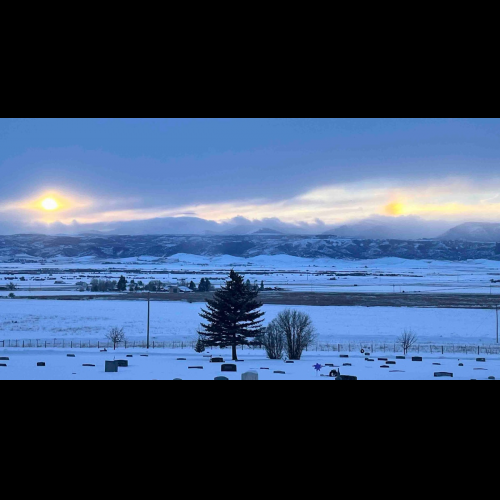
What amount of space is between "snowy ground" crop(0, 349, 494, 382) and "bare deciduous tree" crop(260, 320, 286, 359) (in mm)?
524

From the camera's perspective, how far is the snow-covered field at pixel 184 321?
64.3ft

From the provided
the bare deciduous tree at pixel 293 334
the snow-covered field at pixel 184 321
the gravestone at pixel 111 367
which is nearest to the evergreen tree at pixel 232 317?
the bare deciduous tree at pixel 293 334

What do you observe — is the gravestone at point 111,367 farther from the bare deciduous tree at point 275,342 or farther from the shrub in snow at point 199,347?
the bare deciduous tree at point 275,342

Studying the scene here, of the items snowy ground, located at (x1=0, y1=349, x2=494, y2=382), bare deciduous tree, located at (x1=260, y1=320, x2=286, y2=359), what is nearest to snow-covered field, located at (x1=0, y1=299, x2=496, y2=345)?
bare deciduous tree, located at (x1=260, y1=320, x2=286, y2=359)

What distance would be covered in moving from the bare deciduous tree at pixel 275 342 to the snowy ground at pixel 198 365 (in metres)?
0.52

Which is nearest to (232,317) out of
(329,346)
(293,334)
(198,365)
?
(293,334)

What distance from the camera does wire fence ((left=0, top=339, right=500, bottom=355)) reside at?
15.9 m
